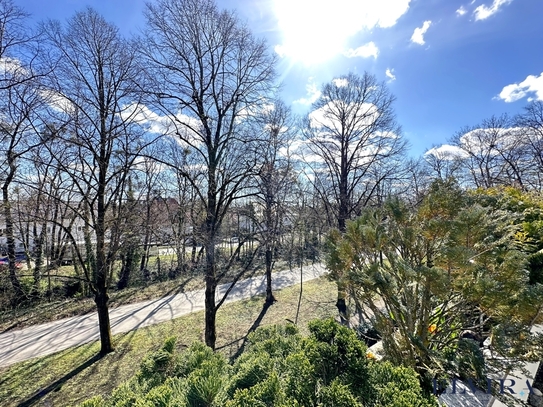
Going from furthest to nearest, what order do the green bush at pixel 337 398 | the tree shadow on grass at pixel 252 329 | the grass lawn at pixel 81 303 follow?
1. the grass lawn at pixel 81 303
2. the tree shadow on grass at pixel 252 329
3. the green bush at pixel 337 398

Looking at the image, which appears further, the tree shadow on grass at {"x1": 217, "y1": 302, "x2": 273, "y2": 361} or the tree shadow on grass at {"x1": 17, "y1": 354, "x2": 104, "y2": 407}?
the tree shadow on grass at {"x1": 217, "y1": 302, "x2": 273, "y2": 361}

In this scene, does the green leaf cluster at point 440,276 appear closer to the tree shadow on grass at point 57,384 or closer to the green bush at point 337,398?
the green bush at point 337,398

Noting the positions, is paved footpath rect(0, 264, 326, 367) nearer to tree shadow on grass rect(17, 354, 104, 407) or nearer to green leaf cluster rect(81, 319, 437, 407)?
tree shadow on grass rect(17, 354, 104, 407)

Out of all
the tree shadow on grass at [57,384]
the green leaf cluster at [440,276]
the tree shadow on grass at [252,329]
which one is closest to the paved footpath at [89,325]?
the tree shadow on grass at [57,384]

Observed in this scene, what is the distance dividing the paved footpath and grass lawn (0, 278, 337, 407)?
524mm

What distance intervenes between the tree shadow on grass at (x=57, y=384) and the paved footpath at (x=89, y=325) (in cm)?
131

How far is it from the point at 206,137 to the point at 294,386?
246 inches

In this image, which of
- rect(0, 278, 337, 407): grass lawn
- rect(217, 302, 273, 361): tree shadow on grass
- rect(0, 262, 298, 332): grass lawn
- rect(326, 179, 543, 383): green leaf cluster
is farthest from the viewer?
rect(0, 262, 298, 332): grass lawn

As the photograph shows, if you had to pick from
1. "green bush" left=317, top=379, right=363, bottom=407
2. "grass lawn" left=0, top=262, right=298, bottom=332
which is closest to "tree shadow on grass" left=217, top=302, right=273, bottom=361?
"grass lawn" left=0, top=262, right=298, bottom=332

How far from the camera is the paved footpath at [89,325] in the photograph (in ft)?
23.1

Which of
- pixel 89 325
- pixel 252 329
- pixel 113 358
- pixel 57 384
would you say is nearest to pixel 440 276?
pixel 252 329

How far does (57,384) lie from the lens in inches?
222

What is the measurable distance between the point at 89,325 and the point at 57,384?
3440 mm

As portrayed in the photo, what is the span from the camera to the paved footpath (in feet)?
23.1
